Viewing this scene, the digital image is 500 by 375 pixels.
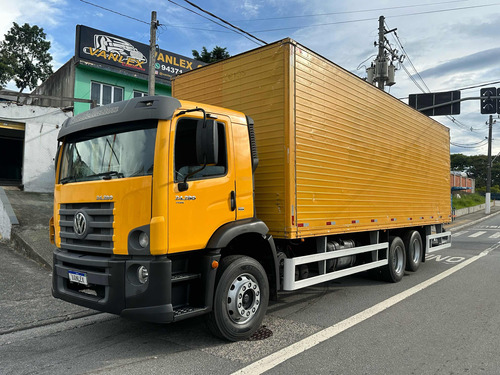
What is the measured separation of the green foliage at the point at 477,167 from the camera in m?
76.1

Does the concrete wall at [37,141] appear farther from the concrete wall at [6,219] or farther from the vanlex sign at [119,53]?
the concrete wall at [6,219]

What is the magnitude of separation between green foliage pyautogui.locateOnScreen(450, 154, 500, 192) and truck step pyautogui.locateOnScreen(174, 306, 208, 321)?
81455mm

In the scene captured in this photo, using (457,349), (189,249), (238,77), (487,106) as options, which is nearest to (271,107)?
(238,77)

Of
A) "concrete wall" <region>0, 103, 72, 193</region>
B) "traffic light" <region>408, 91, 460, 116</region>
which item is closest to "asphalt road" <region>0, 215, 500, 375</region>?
"concrete wall" <region>0, 103, 72, 193</region>

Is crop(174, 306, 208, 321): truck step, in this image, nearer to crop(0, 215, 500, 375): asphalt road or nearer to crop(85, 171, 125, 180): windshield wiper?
crop(0, 215, 500, 375): asphalt road

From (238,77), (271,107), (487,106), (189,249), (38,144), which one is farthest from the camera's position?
(487,106)

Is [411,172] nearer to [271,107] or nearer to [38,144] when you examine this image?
[271,107]

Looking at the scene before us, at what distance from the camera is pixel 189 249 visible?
3.92m

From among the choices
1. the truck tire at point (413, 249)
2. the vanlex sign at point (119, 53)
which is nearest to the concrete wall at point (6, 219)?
the vanlex sign at point (119, 53)

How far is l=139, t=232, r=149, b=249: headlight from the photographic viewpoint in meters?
3.66

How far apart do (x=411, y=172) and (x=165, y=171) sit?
20.9ft

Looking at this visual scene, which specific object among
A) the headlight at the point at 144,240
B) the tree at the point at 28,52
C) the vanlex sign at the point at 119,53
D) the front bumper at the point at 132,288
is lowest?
the front bumper at the point at 132,288

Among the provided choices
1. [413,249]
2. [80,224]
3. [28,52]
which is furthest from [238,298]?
[28,52]

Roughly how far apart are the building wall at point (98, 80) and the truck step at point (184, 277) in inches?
544
